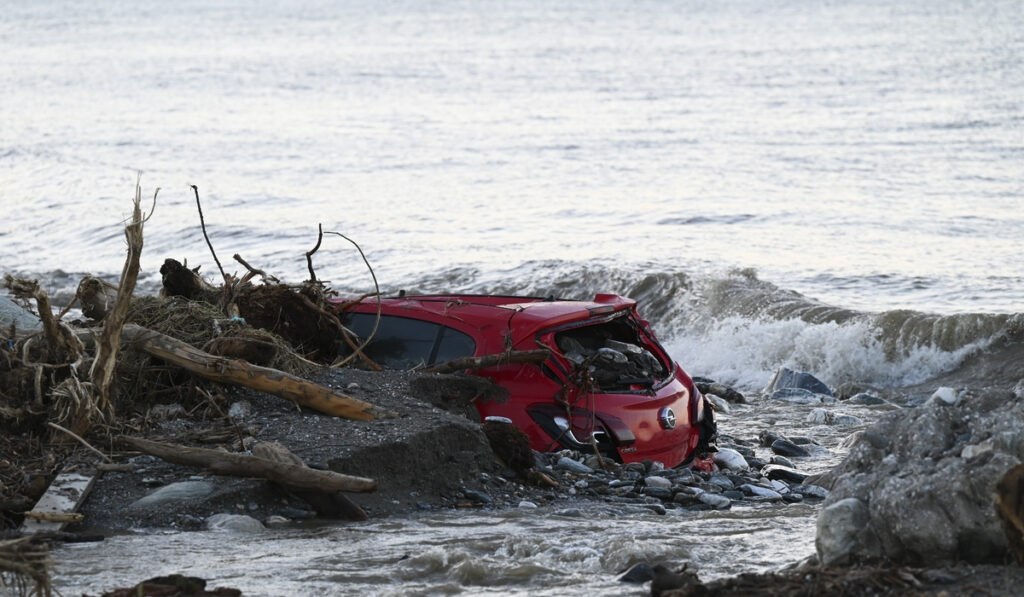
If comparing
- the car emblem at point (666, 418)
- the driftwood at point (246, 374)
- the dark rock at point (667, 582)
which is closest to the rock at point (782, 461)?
the car emblem at point (666, 418)

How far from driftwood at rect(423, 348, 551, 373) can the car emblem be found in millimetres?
958

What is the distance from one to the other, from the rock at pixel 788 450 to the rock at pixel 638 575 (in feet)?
16.8

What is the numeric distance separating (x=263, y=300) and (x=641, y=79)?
141 feet

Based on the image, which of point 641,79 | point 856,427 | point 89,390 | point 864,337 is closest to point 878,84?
point 641,79

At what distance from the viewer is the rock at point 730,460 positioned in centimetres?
969

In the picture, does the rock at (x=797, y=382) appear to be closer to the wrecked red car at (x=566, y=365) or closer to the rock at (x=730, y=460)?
the rock at (x=730, y=460)

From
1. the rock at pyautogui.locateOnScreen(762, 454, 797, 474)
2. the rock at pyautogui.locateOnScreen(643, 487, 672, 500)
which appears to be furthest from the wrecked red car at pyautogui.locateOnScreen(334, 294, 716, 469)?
the rock at pyautogui.locateOnScreen(762, 454, 797, 474)

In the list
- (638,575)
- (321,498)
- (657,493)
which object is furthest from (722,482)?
(321,498)

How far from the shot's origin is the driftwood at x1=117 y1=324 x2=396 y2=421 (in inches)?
323

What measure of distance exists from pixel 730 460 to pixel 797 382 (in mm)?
4954

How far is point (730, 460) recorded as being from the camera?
9.74 m

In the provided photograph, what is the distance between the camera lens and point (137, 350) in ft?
27.1

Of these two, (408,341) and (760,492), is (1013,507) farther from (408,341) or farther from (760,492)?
(408,341)

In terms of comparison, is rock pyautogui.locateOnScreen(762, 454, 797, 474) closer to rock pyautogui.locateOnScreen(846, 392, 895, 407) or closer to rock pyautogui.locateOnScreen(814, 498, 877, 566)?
rock pyautogui.locateOnScreen(846, 392, 895, 407)
